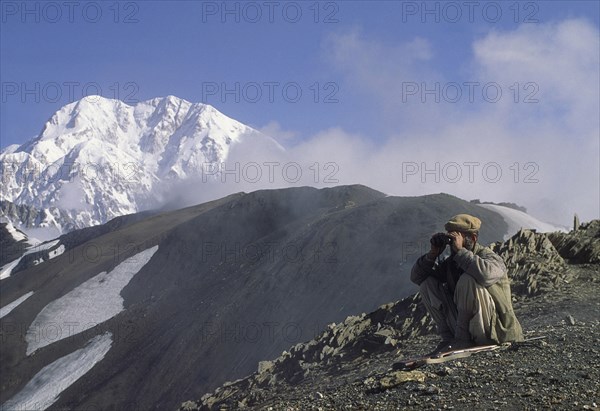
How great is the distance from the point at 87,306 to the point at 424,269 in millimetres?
53243

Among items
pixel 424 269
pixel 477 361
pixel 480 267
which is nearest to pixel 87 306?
pixel 424 269

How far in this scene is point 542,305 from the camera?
12172 mm

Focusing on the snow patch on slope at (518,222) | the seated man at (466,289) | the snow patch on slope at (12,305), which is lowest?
the snow patch on slope at (12,305)

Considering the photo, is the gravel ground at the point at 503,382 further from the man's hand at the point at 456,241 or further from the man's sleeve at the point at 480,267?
the man's hand at the point at 456,241

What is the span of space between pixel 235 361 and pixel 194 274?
2622 cm

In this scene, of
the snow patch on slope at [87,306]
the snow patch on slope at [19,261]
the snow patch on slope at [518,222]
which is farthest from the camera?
the snow patch on slope at [19,261]

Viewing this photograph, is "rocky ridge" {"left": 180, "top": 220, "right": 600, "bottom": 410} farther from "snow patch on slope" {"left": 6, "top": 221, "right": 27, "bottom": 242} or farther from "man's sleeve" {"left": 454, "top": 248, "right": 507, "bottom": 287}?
"snow patch on slope" {"left": 6, "top": 221, "right": 27, "bottom": 242}

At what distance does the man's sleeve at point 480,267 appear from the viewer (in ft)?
26.1

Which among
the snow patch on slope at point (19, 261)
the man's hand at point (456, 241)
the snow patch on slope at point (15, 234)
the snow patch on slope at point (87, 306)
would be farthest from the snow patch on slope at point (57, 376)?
the snow patch on slope at point (15, 234)

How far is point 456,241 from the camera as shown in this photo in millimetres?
8258

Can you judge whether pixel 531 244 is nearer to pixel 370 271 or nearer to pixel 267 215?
pixel 370 271

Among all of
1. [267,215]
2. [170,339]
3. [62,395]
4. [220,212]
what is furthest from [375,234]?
[220,212]

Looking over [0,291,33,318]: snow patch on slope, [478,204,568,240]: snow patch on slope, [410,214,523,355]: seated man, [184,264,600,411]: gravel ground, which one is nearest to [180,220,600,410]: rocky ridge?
[184,264,600,411]: gravel ground

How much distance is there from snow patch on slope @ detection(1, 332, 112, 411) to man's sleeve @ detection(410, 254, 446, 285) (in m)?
34.7
